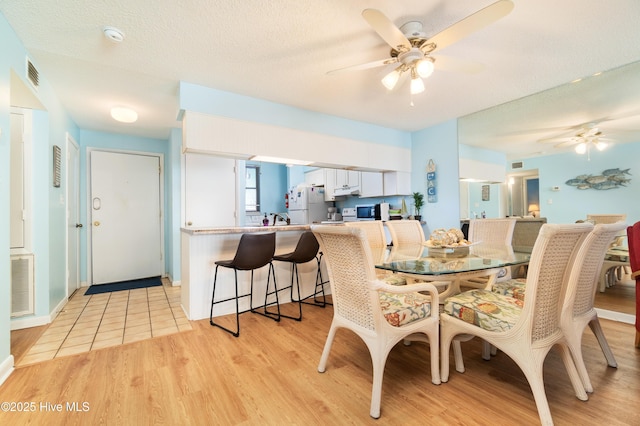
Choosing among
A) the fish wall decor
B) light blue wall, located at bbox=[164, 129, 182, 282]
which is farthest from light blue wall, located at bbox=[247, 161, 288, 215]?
the fish wall decor

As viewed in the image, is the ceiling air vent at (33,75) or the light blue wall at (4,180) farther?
the ceiling air vent at (33,75)

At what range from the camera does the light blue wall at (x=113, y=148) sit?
13.4ft

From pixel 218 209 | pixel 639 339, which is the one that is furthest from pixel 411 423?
pixel 218 209

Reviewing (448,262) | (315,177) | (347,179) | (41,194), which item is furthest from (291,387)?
(315,177)

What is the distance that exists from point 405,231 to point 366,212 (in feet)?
6.42

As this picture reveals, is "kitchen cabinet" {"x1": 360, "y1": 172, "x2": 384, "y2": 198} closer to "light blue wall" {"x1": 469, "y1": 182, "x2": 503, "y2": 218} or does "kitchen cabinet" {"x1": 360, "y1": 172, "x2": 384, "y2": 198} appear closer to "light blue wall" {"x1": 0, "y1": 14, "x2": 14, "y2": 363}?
"light blue wall" {"x1": 469, "y1": 182, "x2": 503, "y2": 218}

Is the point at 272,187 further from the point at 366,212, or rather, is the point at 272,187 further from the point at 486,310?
the point at 486,310

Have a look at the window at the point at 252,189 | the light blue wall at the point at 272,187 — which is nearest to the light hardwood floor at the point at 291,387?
the window at the point at 252,189

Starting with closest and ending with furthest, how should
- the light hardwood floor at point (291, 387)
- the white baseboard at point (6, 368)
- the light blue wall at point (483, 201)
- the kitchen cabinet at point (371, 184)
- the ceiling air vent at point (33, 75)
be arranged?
the light hardwood floor at point (291, 387) → the white baseboard at point (6, 368) → the ceiling air vent at point (33, 75) → the light blue wall at point (483, 201) → the kitchen cabinet at point (371, 184)

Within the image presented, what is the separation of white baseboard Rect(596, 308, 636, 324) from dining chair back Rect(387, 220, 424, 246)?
72.1 inches

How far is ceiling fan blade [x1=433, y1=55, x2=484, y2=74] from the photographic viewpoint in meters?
1.91

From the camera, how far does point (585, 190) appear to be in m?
3.03

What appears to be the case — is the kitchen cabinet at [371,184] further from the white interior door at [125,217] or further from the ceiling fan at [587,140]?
the white interior door at [125,217]

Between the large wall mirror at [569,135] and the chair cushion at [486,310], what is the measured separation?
2.05m
